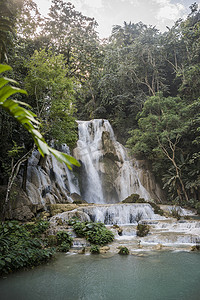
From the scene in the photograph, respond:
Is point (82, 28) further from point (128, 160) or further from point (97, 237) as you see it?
point (97, 237)

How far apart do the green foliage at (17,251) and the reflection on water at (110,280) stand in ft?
0.65

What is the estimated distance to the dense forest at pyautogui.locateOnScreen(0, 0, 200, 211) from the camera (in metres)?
8.56

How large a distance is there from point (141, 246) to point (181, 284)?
8.56 ft

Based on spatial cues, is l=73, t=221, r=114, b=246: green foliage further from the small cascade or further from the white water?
the small cascade

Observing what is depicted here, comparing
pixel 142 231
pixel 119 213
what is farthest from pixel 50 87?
pixel 142 231

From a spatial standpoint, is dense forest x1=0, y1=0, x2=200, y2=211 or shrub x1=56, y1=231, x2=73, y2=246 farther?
dense forest x1=0, y1=0, x2=200, y2=211

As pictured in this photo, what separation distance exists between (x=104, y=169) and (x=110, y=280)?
12890mm

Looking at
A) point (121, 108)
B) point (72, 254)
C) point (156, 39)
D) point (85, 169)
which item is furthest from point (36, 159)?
point (156, 39)

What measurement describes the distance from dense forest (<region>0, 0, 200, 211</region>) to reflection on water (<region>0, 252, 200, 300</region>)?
3490mm

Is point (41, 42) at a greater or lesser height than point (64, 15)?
lesser

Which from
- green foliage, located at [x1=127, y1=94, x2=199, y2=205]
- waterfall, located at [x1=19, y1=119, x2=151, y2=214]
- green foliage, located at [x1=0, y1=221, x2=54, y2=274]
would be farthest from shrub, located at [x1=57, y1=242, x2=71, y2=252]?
green foliage, located at [x1=127, y1=94, x2=199, y2=205]

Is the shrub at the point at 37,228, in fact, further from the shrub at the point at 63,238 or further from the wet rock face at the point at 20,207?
the wet rock face at the point at 20,207

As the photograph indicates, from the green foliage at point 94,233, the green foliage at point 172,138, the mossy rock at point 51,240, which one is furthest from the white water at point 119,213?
the green foliage at point 172,138

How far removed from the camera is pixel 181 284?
3.72 metres
